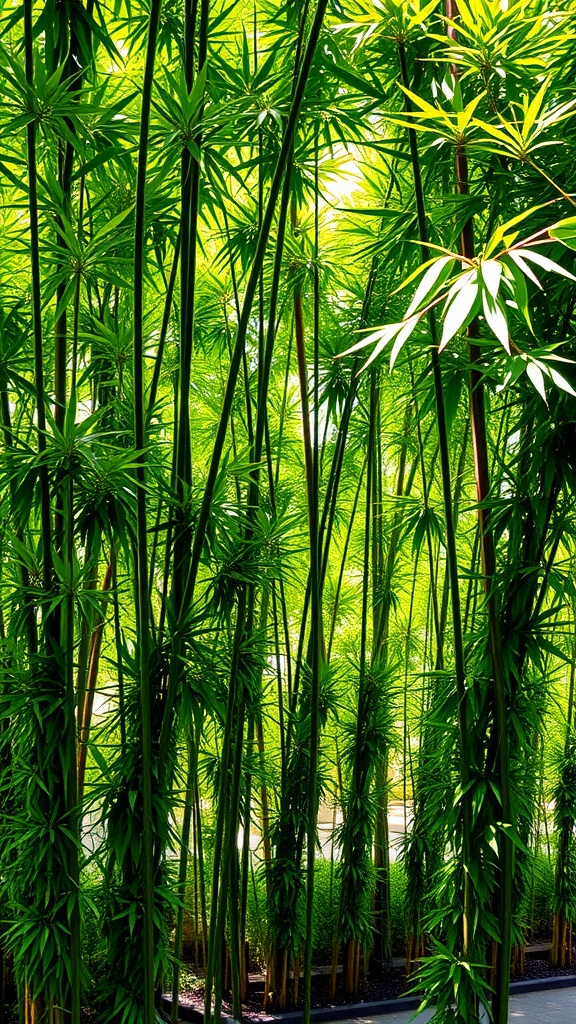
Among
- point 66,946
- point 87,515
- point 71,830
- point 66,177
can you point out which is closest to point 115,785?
point 71,830

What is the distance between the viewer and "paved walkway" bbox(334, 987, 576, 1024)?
4574mm

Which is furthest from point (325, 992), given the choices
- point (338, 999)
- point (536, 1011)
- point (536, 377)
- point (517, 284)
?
point (517, 284)

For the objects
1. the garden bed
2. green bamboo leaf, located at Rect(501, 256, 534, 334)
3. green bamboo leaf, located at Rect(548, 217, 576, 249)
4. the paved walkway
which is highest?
green bamboo leaf, located at Rect(548, 217, 576, 249)

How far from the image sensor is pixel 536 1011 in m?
4.88

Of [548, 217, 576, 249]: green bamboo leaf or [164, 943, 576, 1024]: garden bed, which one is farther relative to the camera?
[164, 943, 576, 1024]: garden bed

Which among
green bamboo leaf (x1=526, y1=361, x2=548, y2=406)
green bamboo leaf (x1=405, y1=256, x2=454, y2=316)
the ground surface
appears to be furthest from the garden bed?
green bamboo leaf (x1=405, y1=256, x2=454, y2=316)

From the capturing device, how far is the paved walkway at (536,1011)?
457 centimetres

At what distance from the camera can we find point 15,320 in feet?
9.29

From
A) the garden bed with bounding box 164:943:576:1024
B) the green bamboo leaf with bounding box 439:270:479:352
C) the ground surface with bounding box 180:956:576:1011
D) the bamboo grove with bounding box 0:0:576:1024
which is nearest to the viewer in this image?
the green bamboo leaf with bounding box 439:270:479:352

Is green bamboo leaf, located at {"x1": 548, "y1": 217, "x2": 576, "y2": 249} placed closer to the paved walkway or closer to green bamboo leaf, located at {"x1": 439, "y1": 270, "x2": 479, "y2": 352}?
green bamboo leaf, located at {"x1": 439, "y1": 270, "x2": 479, "y2": 352}

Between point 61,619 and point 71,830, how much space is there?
0.50m

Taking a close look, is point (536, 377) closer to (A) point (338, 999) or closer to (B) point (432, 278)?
(B) point (432, 278)

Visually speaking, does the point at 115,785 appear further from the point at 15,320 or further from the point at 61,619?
the point at 15,320

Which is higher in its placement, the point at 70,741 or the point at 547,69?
the point at 547,69
